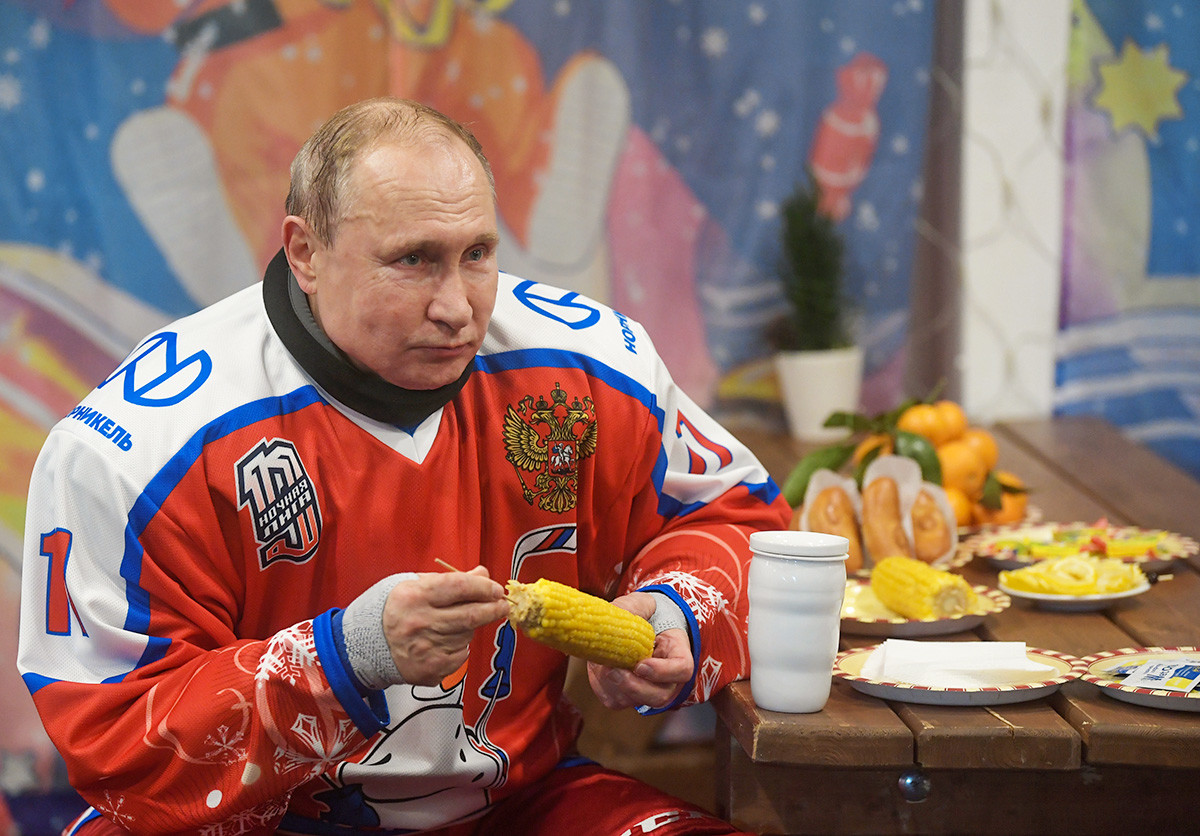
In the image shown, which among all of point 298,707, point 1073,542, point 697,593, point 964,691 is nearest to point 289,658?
point 298,707

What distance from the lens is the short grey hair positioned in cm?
144

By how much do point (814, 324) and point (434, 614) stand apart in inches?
74.8

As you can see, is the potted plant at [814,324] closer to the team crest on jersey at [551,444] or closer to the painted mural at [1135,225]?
the painted mural at [1135,225]

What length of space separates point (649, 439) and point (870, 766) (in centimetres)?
57

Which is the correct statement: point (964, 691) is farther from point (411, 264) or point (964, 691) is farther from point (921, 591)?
point (411, 264)

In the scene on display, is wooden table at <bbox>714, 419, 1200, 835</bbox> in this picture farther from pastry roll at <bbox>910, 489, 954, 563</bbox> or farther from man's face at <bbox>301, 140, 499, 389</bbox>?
man's face at <bbox>301, 140, 499, 389</bbox>

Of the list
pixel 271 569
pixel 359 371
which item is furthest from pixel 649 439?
pixel 271 569

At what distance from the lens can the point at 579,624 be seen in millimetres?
1329

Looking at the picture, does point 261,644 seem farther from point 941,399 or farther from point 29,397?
point 941,399

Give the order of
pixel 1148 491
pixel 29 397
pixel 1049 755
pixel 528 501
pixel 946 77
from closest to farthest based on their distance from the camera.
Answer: pixel 1049 755 → pixel 528 501 → pixel 1148 491 → pixel 29 397 → pixel 946 77

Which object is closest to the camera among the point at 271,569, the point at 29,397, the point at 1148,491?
the point at 271,569

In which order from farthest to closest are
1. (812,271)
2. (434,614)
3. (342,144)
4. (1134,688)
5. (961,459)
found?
1. (812,271)
2. (961,459)
3. (342,144)
4. (1134,688)
5. (434,614)

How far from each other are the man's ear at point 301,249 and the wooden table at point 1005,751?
2.35ft

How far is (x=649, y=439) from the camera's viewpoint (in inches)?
67.2
